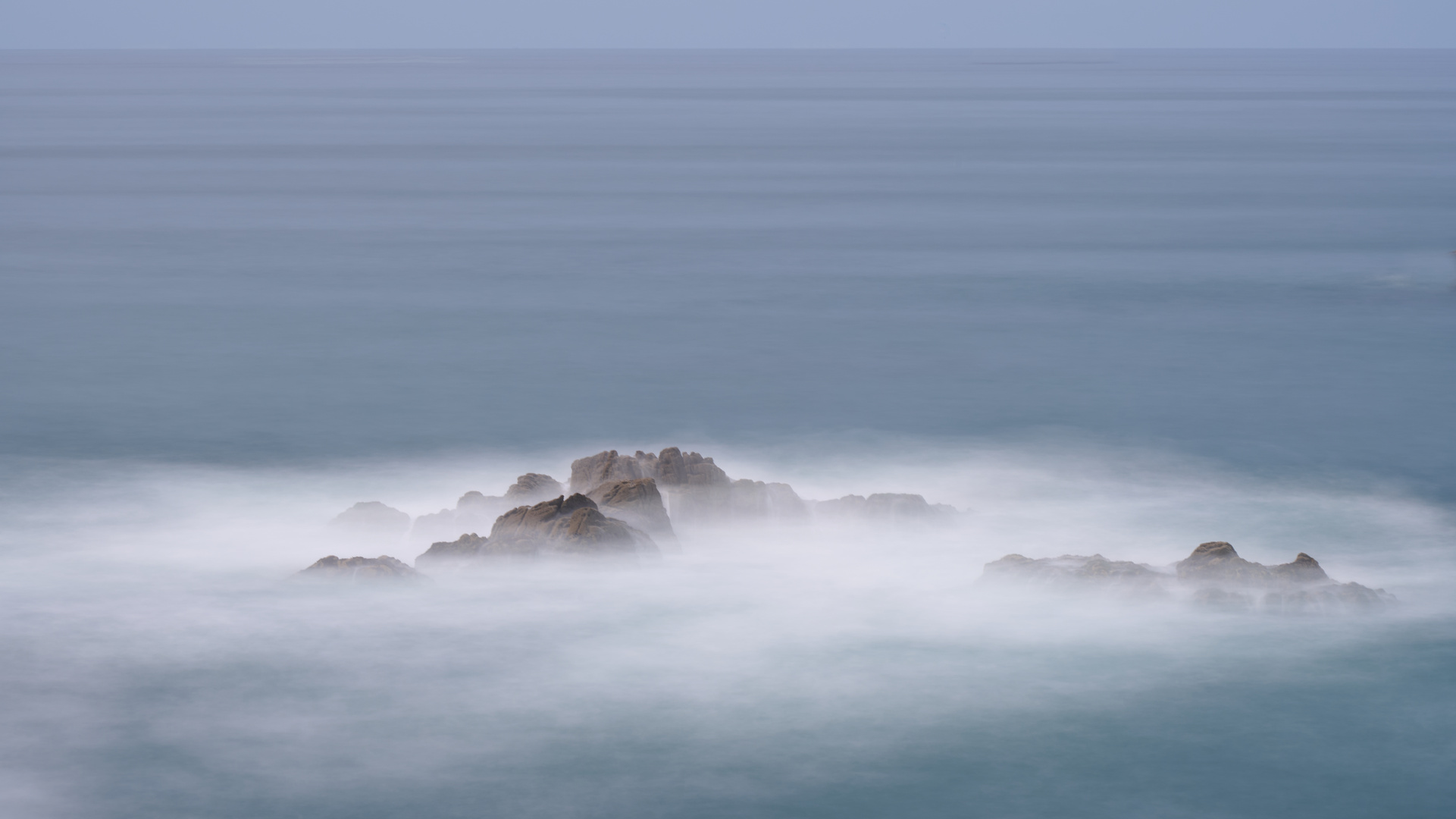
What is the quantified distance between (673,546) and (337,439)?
5914 mm

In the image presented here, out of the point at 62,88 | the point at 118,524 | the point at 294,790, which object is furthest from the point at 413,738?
the point at 62,88

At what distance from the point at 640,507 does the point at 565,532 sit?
73 centimetres

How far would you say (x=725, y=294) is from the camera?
90.4 feet

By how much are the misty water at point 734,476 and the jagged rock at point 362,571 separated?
0.12m

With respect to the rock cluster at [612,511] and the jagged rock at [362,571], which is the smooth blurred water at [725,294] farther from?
the jagged rock at [362,571]

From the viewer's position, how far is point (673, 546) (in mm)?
12109

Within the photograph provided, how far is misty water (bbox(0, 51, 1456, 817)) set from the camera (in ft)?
29.5

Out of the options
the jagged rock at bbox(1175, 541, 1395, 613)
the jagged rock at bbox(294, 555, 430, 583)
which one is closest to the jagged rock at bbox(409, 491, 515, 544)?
the jagged rock at bbox(294, 555, 430, 583)

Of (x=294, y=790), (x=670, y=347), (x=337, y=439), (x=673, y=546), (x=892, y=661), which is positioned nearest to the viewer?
(x=294, y=790)

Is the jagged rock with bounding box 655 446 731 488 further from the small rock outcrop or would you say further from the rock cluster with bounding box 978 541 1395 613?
the rock cluster with bounding box 978 541 1395 613

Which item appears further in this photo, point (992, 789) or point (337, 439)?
point (337, 439)

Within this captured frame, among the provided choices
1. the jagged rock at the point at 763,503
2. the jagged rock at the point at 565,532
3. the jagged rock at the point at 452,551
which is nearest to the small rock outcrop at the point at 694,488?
the jagged rock at the point at 763,503

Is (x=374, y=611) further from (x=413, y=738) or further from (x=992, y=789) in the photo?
(x=992, y=789)

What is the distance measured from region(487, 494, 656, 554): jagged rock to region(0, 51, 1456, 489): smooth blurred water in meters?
4.82
